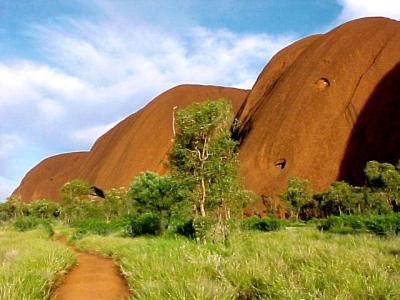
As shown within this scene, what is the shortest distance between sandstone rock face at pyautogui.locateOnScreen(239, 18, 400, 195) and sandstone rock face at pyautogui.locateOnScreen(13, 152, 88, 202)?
69.6m

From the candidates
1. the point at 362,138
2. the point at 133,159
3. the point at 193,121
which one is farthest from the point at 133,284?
the point at 133,159

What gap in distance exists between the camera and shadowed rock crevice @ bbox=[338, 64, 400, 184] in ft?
201

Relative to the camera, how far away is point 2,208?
80.3 metres

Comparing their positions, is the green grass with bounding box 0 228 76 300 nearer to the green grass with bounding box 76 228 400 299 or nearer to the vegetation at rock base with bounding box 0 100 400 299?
the vegetation at rock base with bounding box 0 100 400 299

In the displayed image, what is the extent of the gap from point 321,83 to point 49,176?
9528 centimetres

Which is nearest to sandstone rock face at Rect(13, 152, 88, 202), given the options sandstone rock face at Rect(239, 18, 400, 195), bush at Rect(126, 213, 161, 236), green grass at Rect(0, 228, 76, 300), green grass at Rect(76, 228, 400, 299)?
sandstone rock face at Rect(239, 18, 400, 195)

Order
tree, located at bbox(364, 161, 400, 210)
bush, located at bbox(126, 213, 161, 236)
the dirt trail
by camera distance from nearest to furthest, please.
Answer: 1. the dirt trail
2. bush, located at bbox(126, 213, 161, 236)
3. tree, located at bbox(364, 161, 400, 210)

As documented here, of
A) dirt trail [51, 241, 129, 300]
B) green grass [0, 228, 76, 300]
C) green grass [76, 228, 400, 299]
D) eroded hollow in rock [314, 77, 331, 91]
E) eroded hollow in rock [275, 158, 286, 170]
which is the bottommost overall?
dirt trail [51, 241, 129, 300]

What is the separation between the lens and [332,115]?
6781 centimetres

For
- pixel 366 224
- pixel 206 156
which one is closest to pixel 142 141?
pixel 366 224

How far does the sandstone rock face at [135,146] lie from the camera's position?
96.9m

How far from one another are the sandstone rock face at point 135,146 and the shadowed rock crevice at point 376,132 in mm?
36144

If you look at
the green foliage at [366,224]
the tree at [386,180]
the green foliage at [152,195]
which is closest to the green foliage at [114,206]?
the green foliage at [152,195]

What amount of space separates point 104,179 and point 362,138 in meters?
58.4
